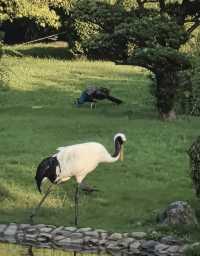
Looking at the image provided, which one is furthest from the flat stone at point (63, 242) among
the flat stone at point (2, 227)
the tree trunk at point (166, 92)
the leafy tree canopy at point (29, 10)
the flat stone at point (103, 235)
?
the leafy tree canopy at point (29, 10)

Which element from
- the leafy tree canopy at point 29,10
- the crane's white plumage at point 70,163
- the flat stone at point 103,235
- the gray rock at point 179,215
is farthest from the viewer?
the leafy tree canopy at point 29,10

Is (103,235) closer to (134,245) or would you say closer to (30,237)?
(134,245)

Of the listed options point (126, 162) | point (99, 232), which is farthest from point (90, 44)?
point (99, 232)

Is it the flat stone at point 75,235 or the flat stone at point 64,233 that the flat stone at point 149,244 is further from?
the flat stone at point 64,233

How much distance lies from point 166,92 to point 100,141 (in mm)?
3713

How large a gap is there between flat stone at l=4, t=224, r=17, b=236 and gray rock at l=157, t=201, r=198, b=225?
2.07 meters

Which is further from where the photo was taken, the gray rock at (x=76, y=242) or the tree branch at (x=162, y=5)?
the tree branch at (x=162, y=5)

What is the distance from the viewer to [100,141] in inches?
647

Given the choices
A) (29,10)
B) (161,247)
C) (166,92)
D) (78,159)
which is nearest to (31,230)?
(78,159)

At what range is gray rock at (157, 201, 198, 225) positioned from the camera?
388 inches

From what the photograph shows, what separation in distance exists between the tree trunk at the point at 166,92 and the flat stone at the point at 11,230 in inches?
392

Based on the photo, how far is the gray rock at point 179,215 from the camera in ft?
32.3

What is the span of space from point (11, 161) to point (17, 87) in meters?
12.1

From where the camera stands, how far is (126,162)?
14.2 m
